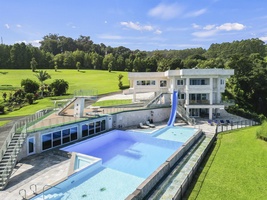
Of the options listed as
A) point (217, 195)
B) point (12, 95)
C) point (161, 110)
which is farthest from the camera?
point (12, 95)

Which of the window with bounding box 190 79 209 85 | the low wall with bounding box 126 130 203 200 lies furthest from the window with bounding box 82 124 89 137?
the window with bounding box 190 79 209 85

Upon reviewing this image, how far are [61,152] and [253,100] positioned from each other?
47962mm

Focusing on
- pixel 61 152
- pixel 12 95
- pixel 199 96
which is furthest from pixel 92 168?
pixel 12 95

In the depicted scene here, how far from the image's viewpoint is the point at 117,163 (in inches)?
661

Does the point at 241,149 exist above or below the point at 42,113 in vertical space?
below

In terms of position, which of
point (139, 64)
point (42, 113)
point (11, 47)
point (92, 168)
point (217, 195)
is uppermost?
point (11, 47)

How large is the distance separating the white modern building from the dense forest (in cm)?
765

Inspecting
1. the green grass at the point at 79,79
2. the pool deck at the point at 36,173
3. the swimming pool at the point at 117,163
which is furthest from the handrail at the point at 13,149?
the green grass at the point at 79,79

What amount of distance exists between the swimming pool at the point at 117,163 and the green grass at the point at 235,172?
3.59 metres

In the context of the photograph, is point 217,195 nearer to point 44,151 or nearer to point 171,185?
point 171,185

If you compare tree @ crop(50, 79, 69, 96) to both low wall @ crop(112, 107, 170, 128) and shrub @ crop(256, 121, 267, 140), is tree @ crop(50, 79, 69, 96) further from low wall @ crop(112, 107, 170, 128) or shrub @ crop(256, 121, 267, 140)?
shrub @ crop(256, 121, 267, 140)

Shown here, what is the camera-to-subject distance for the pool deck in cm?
1207

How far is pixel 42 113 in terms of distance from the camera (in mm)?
24812

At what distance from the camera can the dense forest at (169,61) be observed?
49406 mm
